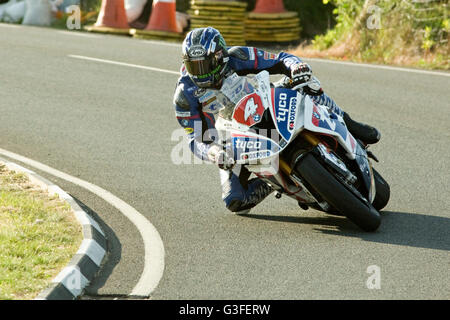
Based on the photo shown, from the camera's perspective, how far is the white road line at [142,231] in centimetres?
602

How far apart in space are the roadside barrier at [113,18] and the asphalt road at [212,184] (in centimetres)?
255

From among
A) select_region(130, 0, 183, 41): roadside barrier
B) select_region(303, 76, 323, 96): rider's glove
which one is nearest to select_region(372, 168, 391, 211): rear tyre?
select_region(303, 76, 323, 96): rider's glove

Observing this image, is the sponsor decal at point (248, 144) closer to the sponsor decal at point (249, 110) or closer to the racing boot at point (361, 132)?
the sponsor decal at point (249, 110)

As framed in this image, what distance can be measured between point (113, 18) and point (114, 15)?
70 mm

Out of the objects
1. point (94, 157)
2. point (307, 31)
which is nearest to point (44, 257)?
point (94, 157)

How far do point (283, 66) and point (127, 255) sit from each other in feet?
7.13

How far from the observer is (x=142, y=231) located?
729 centimetres

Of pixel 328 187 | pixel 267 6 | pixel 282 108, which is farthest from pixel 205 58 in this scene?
pixel 267 6

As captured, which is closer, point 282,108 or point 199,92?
point 282,108

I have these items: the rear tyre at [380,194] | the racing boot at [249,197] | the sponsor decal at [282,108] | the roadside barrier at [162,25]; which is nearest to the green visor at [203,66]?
the sponsor decal at [282,108]

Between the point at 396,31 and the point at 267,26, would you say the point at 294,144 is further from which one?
the point at 267,26

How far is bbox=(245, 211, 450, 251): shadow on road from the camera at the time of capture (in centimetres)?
675

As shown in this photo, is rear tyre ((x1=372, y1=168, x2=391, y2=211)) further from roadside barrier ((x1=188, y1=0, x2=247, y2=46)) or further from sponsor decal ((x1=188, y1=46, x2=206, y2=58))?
roadside barrier ((x1=188, y1=0, x2=247, y2=46))
